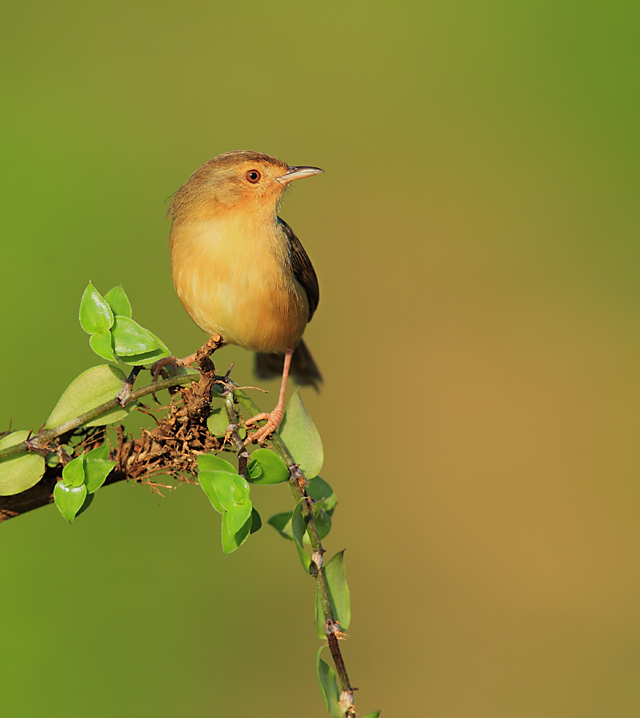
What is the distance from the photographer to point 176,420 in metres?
1.39

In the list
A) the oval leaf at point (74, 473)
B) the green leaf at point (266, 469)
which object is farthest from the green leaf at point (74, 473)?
the green leaf at point (266, 469)

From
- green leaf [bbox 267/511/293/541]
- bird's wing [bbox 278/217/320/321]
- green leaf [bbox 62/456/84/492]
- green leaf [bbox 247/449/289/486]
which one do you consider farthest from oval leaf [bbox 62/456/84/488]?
bird's wing [bbox 278/217/320/321]

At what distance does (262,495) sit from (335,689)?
3606 mm

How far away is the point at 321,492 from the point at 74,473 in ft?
1.83

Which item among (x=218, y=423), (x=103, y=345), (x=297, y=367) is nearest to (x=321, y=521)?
(x=218, y=423)

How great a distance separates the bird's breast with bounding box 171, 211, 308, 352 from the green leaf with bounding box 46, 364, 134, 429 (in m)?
1.17

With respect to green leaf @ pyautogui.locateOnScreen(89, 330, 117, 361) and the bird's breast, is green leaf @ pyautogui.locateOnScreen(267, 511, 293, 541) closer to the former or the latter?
green leaf @ pyautogui.locateOnScreen(89, 330, 117, 361)

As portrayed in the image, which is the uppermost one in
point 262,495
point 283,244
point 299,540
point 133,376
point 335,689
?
point 283,244

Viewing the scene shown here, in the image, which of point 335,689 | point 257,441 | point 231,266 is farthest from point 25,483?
point 231,266

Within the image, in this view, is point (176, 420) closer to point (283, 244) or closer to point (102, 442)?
point (102, 442)

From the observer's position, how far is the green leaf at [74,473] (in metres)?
1.23

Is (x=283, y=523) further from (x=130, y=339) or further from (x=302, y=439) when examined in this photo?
(x=130, y=339)

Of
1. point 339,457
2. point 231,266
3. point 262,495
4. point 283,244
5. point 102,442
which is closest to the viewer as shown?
point 102,442

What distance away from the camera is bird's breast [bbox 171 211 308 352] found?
242 centimetres
